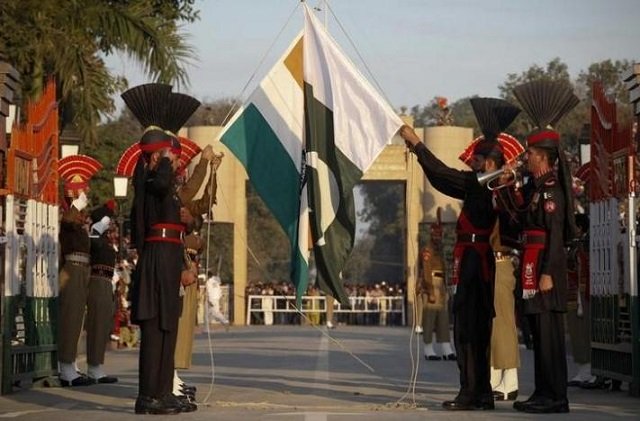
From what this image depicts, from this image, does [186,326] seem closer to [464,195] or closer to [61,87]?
[464,195]

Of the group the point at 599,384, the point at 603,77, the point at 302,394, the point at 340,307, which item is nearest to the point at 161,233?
the point at 302,394

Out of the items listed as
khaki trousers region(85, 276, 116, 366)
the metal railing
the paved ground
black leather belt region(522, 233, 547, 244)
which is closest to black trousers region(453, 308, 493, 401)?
the paved ground

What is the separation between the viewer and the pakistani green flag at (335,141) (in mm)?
14578

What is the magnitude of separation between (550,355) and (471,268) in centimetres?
106

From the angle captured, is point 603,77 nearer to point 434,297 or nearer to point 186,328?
point 434,297

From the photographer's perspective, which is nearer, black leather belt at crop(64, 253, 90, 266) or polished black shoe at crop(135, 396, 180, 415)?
polished black shoe at crop(135, 396, 180, 415)

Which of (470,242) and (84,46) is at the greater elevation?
(84,46)

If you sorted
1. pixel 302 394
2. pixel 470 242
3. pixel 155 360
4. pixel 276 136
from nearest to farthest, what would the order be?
pixel 155 360 < pixel 470 242 < pixel 276 136 < pixel 302 394

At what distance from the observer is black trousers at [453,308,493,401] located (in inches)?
536

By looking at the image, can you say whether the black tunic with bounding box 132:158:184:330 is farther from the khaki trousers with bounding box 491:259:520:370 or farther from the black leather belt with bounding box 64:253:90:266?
the black leather belt with bounding box 64:253:90:266

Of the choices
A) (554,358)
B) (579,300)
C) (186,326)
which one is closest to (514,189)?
(554,358)

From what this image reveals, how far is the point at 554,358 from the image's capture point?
1338 centimetres

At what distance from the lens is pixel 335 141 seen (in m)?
14.8

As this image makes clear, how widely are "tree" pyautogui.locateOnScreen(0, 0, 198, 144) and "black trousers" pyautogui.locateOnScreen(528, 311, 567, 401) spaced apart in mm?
13744
